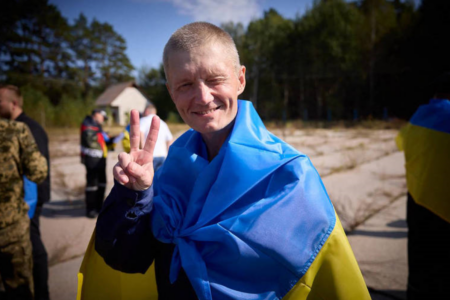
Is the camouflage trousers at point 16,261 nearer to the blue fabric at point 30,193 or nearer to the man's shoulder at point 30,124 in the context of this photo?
the blue fabric at point 30,193

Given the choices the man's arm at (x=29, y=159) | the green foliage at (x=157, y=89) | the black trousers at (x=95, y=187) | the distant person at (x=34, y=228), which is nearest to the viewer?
the man's arm at (x=29, y=159)

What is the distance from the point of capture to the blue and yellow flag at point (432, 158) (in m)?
2.29

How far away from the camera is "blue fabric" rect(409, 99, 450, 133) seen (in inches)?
92.0

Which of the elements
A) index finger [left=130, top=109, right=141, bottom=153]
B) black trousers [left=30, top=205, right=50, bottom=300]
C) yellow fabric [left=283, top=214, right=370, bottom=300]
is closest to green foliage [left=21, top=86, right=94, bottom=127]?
black trousers [left=30, top=205, right=50, bottom=300]

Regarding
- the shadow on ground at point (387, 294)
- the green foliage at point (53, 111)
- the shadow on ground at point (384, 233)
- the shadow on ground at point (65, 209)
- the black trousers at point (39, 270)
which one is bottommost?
the shadow on ground at point (387, 294)

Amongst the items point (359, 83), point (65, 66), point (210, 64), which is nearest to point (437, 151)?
point (210, 64)

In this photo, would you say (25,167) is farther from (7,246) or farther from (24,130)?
(7,246)

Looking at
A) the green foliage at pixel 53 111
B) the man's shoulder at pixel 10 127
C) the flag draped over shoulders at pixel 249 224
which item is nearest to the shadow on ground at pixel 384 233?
the flag draped over shoulders at pixel 249 224

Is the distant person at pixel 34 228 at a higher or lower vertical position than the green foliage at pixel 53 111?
lower

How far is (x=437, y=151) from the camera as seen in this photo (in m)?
2.35

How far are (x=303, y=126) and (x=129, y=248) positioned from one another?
78.1ft

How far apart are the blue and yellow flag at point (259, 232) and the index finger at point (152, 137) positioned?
235 mm

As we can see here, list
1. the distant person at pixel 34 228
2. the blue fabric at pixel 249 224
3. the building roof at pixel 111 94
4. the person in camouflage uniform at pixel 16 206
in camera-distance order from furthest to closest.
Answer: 1. the building roof at pixel 111 94
2. the distant person at pixel 34 228
3. the person in camouflage uniform at pixel 16 206
4. the blue fabric at pixel 249 224

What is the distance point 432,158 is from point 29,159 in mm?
3528
